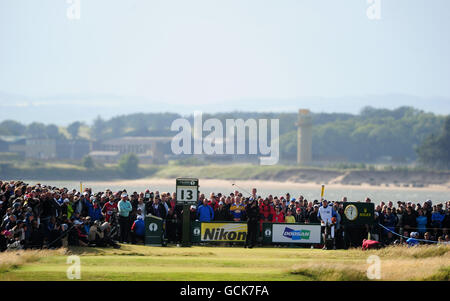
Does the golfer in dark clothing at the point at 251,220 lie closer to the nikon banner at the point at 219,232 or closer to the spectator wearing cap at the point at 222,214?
the nikon banner at the point at 219,232

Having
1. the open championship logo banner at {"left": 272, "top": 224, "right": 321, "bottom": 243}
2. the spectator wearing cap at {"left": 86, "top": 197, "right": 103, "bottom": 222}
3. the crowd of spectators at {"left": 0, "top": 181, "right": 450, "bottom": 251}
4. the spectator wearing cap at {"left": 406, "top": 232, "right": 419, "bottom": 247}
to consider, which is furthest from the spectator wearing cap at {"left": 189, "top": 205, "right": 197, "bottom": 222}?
the spectator wearing cap at {"left": 406, "top": 232, "right": 419, "bottom": 247}

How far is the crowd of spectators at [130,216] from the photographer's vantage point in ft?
75.6

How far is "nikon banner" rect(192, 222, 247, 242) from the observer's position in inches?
1055

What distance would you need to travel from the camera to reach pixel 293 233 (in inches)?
1067

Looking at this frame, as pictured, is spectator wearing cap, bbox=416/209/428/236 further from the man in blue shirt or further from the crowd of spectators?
the man in blue shirt

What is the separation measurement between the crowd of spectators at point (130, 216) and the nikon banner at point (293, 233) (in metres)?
0.67
